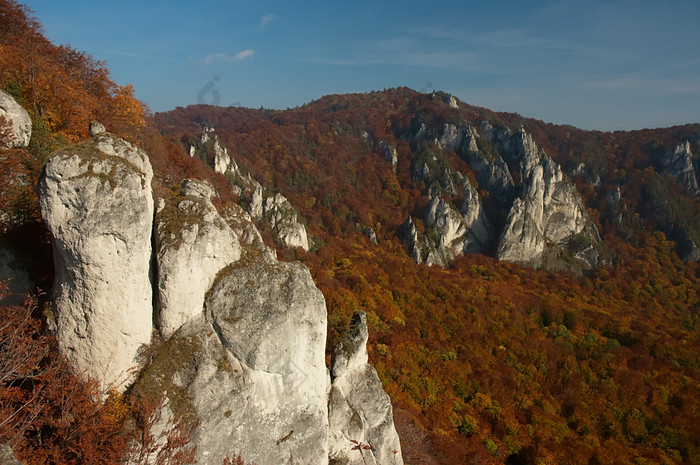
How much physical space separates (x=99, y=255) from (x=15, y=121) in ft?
34.2

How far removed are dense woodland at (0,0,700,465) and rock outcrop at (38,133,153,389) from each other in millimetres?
687

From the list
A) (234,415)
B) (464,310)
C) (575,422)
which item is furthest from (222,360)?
(464,310)

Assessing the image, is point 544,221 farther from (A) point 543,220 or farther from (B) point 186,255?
(B) point 186,255

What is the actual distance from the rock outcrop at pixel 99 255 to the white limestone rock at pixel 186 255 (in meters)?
0.51

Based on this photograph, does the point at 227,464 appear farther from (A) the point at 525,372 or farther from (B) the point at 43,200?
(A) the point at 525,372

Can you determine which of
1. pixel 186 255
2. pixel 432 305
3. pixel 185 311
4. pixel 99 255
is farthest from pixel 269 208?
pixel 99 255

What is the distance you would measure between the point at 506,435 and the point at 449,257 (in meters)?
55.5

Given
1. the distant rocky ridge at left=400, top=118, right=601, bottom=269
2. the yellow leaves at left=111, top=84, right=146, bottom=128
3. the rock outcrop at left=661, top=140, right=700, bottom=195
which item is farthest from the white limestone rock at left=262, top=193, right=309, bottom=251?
the rock outcrop at left=661, top=140, right=700, bottom=195

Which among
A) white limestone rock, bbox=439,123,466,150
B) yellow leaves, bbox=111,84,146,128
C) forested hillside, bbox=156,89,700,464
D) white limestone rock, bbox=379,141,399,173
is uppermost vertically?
white limestone rock, bbox=439,123,466,150

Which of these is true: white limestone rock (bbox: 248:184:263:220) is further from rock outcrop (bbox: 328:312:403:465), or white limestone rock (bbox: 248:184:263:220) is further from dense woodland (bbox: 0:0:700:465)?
rock outcrop (bbox: 328:312:403:465)

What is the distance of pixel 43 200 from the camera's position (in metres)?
8.83

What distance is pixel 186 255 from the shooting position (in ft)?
35.1

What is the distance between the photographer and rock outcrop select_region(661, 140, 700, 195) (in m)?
108

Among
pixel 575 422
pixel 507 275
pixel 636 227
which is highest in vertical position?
pixel 636 227
